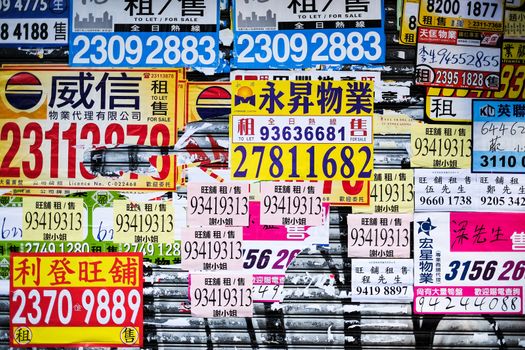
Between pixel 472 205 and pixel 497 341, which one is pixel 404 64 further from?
pixel 497 341

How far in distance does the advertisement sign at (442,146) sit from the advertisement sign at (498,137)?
0.07 m

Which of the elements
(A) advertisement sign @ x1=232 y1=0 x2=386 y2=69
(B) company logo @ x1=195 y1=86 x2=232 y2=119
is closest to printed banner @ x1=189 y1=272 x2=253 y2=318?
(B) company logo @ x1=195 y1=86 x2=232 y2=119

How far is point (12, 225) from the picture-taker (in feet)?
14.4

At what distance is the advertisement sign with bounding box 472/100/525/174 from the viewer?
4355mm

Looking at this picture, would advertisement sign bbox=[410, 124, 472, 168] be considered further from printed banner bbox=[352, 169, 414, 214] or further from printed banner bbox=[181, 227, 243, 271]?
printed banner bbox=[181, 227, 243, 271]

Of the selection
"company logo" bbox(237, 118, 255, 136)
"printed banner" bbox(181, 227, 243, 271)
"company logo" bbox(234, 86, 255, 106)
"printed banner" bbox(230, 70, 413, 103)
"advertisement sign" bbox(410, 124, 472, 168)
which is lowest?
"printed banner" bbox(181, 227, 243, 271)

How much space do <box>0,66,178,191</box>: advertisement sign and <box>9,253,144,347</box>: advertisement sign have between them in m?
0.58

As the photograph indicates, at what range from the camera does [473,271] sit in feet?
14.3

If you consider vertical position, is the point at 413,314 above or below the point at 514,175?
below

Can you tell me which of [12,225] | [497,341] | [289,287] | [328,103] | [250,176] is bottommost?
A: [497,341]

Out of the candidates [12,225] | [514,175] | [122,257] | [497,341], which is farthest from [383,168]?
[12,225]

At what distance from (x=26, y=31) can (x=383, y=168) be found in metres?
2.93

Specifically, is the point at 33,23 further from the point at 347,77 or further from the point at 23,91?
the point at 347,77

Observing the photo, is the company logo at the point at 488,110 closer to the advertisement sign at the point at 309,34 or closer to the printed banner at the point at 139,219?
the advertisement sign at the point at 309,34
